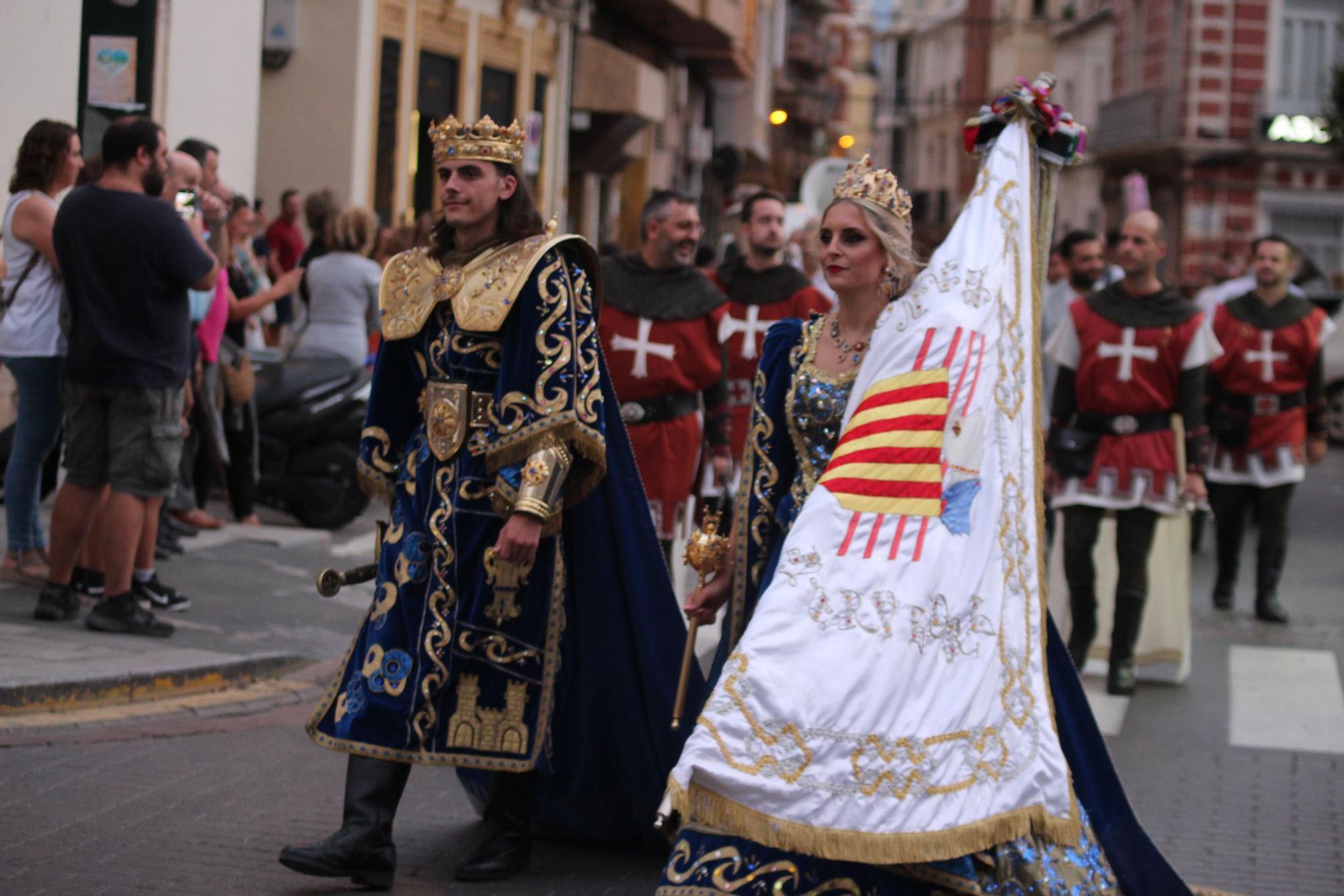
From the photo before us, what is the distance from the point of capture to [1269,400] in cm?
1173

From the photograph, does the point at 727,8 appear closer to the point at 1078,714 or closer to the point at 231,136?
the point at 231,136

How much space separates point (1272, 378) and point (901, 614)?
7965 millimetres

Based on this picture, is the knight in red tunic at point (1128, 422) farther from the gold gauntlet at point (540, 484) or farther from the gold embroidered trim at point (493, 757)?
the gold gauntlet at point (540, 484)

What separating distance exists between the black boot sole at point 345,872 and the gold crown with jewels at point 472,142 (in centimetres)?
188

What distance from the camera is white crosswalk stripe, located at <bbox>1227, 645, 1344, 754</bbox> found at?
8.24 metres

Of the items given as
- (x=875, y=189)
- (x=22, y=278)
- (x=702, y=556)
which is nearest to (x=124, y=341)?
(x=22, y=278)

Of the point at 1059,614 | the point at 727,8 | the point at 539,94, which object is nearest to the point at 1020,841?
the point at 1059,614

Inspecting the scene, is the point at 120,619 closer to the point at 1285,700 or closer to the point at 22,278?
the point at 22,278

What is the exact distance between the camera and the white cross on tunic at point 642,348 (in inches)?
323

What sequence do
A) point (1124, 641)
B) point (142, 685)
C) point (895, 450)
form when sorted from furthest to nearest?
point (1124, 641) → point (142, 685) → point (895, 450)

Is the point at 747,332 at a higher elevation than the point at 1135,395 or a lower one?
higher

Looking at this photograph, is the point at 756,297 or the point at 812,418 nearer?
the point at 812,418

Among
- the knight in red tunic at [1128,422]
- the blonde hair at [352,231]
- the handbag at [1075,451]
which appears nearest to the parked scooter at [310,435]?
the blonde hair at [352,231]

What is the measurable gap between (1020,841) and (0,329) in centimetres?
571
